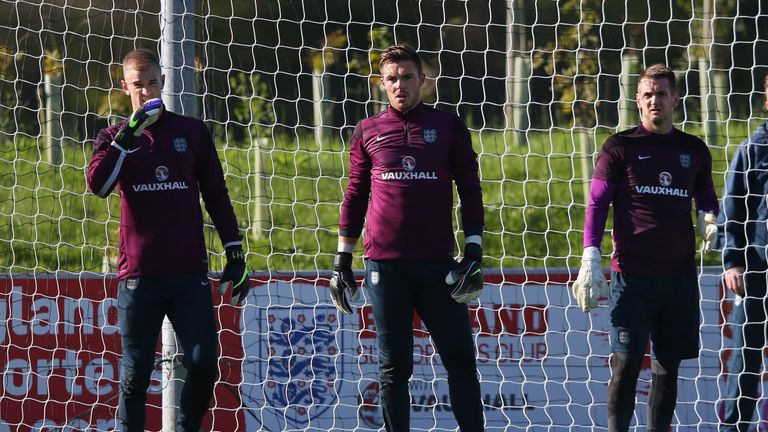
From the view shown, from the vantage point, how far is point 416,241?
4684 millimetres

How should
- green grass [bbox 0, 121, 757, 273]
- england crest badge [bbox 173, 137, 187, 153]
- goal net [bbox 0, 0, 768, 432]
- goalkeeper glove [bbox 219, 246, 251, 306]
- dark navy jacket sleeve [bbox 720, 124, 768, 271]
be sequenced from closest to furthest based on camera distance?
england crest badge [bbox 173, 137, 187, 153], goalkeeper glove [bbox 219, 246, 251, 306], dark navy jacket sleeve [bbox 720, 124, 768, 271], goal net [bbox 0, 0, 768, 432], green grass [bbox 0, 121, 757, 273]

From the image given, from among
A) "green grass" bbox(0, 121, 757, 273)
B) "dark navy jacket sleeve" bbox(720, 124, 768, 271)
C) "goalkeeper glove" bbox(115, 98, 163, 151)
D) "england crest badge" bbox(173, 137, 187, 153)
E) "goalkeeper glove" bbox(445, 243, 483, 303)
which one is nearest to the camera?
"goalkeeper glove" bbox(115, 98, 163, 151)

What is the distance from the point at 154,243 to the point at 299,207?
3917mm

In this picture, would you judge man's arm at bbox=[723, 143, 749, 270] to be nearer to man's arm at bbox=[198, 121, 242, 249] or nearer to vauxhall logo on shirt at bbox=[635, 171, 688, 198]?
vauxhall logo on shirt at bbox=[635, 171, 688, 198]

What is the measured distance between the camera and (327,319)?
20.0 feet

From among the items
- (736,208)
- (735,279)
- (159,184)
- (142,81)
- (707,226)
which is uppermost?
(142,81)

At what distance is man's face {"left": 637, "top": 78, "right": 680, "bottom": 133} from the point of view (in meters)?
4.85

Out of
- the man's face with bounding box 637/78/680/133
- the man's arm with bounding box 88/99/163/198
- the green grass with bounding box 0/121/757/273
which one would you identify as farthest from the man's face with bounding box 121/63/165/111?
the green grass with bounding box 0/121/757/273

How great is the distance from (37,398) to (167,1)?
2.23 metres

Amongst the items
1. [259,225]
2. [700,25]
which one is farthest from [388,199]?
[700,25]

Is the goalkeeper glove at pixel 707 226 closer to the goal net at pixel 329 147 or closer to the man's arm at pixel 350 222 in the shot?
the goal net at pixel 329 147

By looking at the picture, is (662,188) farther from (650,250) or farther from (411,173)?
(411,173)

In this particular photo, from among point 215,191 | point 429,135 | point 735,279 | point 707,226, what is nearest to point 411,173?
point 429,135

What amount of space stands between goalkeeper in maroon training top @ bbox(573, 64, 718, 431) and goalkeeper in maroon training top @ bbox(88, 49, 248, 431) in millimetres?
1612
